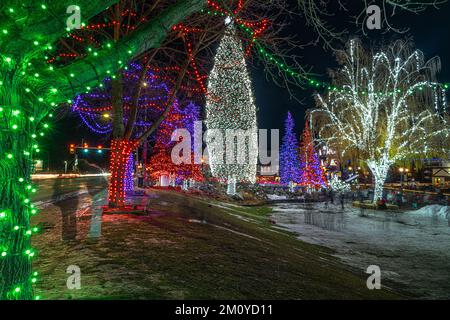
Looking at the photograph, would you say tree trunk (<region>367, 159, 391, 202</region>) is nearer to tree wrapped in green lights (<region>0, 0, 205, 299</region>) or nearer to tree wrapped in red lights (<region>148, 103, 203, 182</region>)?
tree wrapped in red lights (<region>148, 103, 203, 182</region>)

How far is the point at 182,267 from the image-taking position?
5.82m

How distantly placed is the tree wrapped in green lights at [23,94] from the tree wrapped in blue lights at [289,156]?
163 feet

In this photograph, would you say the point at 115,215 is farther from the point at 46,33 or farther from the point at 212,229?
the point at 46,33

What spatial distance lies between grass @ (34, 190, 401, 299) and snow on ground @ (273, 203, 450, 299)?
44.8 inches

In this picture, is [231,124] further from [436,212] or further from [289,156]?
[289,156]

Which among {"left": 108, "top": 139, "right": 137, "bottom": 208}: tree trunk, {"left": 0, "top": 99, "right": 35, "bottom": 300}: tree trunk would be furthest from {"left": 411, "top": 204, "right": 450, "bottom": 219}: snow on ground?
{"left": 0, "top": 99, "right": 35, "bottom": 300}: tree trunk

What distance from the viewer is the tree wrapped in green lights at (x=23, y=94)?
325cm

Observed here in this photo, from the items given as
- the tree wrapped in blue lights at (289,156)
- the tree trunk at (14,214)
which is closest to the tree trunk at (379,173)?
the tree trunk at (14,214)

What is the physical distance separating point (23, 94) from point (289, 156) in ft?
168

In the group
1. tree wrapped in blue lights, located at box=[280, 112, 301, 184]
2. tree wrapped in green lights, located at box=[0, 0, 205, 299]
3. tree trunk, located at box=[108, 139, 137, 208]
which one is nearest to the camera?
tree wrapped in green lights, located at box=[0, 0, 205, 299]

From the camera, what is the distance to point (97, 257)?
608 centimetres

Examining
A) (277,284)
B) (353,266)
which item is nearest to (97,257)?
(277,284)

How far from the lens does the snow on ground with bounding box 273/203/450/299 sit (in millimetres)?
8000
